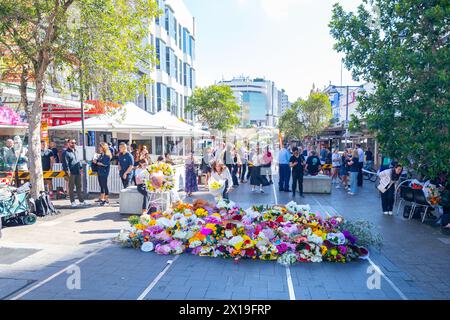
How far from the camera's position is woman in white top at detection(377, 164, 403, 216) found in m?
9.75

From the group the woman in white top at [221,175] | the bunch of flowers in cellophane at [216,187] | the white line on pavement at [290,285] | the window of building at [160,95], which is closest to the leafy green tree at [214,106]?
the window of building at [160,95]

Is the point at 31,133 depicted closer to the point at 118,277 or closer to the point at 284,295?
the point at 118,277

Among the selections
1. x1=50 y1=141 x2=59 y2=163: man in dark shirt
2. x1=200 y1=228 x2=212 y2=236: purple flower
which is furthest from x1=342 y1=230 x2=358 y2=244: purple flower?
x1=50 y1=141 x2=59 y2=163: man in dark shirt

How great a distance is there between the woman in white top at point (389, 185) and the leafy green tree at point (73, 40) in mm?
7741

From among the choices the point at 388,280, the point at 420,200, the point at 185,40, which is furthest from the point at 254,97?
the point at 388,280

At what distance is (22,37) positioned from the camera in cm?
959

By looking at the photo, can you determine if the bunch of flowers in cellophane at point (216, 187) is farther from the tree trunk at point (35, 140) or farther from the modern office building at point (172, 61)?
the modern office building at point (172, 61)

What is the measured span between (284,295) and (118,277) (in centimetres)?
239

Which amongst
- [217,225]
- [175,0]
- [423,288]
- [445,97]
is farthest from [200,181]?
[175,0]

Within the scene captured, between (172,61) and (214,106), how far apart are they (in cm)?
664

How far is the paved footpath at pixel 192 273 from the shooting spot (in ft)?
15.4

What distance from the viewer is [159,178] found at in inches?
340

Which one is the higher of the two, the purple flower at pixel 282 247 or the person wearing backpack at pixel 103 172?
the person wearing backpack at pixel 103 172

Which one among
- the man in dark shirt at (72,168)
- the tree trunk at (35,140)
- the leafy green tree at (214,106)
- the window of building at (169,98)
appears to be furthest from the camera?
the leafy green tree at (214,106)
